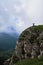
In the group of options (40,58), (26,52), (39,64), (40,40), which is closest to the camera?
(39,64)

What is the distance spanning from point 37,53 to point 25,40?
265 inches

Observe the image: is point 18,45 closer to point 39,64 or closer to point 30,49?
point 30,49

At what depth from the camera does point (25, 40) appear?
60.0 meters

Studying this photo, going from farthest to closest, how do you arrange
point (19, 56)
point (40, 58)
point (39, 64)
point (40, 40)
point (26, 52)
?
point (19, 56) < point (26, 52) < point (40, 40) < point (40, 58) < point (39, 64)

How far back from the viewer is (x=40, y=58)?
46.8 meters

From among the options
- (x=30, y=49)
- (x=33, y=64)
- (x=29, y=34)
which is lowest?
(x=33, y=64)

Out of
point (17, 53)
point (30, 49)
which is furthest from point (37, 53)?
point (17, 53)

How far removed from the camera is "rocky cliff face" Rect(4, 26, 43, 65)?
2141 inches

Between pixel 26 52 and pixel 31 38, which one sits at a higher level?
pixel 31 38

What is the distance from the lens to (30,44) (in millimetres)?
57000

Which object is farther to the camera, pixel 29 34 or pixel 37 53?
pixel 29 34

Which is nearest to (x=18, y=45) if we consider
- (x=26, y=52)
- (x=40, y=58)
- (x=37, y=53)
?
(x=26, y=52)

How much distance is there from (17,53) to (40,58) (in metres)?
18.3

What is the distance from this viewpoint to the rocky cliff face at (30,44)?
178 ft
